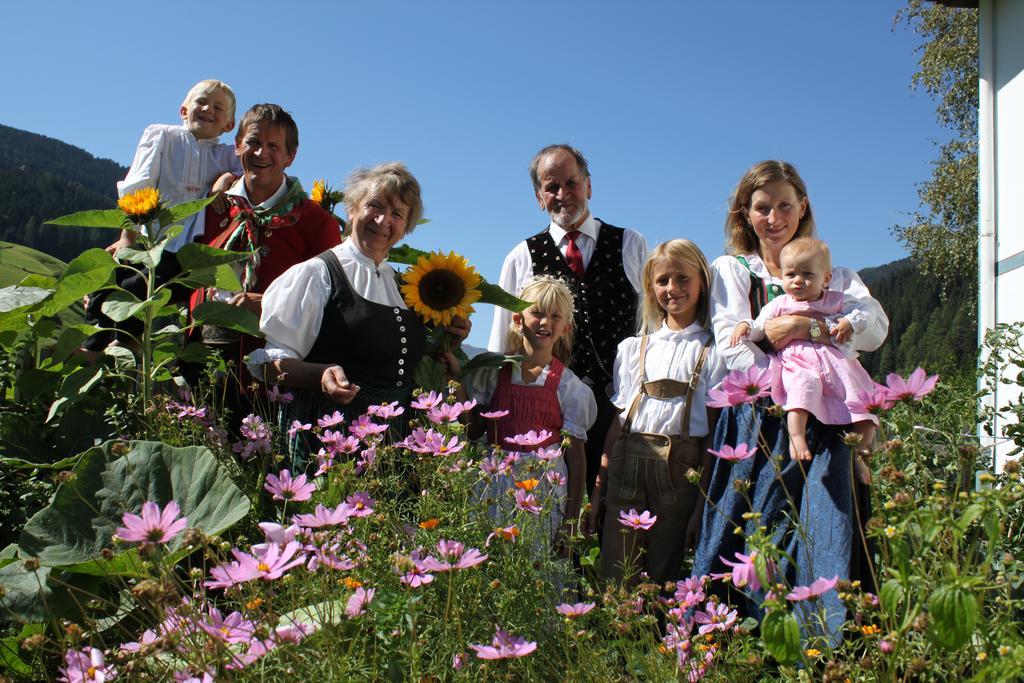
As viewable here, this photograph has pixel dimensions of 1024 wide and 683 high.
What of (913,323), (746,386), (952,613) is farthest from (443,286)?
(913,323)

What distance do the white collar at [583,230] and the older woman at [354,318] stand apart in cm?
97

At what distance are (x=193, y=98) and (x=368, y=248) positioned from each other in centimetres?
166

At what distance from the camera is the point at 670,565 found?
9.41 feet

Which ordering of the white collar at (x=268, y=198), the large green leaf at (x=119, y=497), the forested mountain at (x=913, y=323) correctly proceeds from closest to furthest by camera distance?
1. the large green leaf at (x=119, y=497)
2. the white collar at (x=268, y=198)
3. the forested mountain at (x=913, y=323)

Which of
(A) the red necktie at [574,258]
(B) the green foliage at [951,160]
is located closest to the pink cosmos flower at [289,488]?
(A) the red necktie at [574,258]

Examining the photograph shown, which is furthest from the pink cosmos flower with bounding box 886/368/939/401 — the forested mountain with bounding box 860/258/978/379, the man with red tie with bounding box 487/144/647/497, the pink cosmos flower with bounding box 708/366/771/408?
the forested mountain with bounding box 860/258/978/379

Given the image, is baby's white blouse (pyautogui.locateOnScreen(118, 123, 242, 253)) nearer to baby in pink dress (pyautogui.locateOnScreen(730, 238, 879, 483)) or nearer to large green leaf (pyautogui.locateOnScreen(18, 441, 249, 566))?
large green leaf (pyautogui.locateOnScreen(18, 441, 249, 566))

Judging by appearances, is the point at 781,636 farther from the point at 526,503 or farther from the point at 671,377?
the point at 671,377

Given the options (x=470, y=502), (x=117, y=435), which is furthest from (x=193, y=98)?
(x=470, y=502)

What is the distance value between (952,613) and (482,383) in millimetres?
2235

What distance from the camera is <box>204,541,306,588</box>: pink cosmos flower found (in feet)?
3.92

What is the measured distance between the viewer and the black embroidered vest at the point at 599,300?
3490mm

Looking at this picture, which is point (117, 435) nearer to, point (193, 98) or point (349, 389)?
point (349, 389)

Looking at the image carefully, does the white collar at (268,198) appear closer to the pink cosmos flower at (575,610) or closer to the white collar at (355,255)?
the white collar at (355,255)
